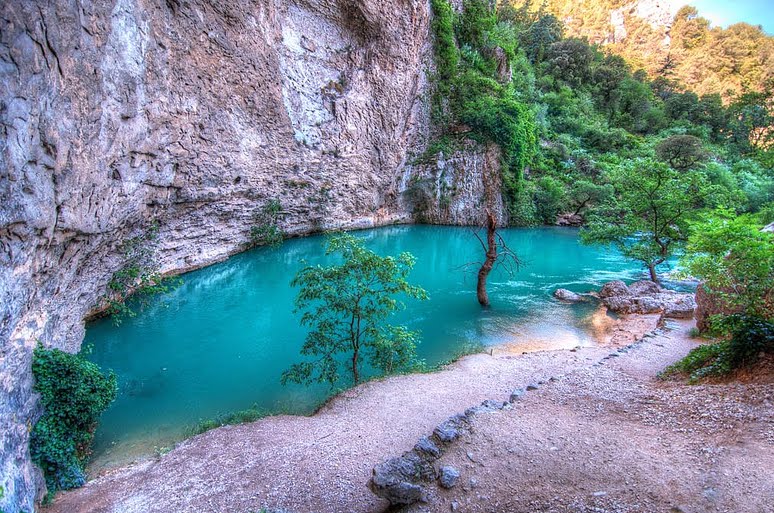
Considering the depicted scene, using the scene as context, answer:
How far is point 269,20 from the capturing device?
17.0 metres

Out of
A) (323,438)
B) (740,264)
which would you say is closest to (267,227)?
(323,438)

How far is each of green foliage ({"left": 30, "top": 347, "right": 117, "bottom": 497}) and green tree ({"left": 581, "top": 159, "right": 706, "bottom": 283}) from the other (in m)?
17.7

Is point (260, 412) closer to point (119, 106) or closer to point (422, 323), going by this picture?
point (422, 323)

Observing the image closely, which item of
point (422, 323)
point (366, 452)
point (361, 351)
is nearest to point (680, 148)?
point (422, 323)

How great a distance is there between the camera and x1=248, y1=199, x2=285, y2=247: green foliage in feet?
68.4

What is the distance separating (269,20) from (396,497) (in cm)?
1984

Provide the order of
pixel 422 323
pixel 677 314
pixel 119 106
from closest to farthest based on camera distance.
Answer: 1. pixel 119 106
2. pixel 677 314
3. pixel 422 323

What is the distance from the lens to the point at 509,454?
14.9ft

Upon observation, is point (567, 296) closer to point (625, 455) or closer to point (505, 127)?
point (625, 455)

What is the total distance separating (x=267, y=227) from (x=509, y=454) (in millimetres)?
19322

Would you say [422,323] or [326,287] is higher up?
[326,287]

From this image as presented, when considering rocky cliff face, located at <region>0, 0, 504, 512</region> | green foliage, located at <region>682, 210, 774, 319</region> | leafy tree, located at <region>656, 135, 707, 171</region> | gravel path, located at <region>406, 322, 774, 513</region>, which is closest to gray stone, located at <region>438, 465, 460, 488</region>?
gravel path, located at <region>406, 322, 774, 513</region>

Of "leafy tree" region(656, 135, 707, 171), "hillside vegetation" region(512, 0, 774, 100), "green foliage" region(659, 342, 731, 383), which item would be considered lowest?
"green foliage" region(659, 342, 731, 383)

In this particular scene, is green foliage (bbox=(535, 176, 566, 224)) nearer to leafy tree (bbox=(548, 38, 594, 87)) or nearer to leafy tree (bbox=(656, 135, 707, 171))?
leafy tree (bbox=(656, 135, 707, 171))
